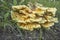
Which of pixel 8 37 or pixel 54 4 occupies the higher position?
pixel 54 4

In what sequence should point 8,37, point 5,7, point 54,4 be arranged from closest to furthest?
point 8,37 < point 5,7 < point 54,4

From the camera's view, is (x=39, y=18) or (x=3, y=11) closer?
(x=39, y=18)

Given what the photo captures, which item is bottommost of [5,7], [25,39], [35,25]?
[25,39]

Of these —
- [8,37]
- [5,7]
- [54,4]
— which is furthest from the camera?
[54,4]

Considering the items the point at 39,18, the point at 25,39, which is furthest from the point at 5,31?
the point at 39,18

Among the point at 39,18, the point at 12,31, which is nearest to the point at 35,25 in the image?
the point at 39,18

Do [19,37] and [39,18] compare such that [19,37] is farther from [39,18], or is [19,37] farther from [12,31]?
[39,18]
